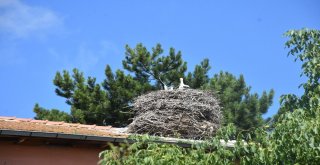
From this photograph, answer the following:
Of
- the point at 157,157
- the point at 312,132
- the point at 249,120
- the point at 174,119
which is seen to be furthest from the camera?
the point at 249,120

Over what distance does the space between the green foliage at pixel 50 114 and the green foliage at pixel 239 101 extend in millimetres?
5002

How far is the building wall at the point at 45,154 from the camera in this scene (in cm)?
A: 757

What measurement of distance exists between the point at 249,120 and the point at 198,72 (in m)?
2.82

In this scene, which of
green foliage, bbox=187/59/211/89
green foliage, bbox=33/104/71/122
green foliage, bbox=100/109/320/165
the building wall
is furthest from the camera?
green foliage, bbox=187/59/211/89

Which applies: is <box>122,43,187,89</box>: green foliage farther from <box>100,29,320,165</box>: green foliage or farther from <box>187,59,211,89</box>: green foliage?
<box>100,29,320,165</box>: green foliage

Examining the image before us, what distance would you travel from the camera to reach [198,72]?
1873 centimetres

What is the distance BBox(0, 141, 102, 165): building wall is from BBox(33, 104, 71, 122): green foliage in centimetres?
887

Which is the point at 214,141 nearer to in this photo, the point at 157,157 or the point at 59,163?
the point at 157,157

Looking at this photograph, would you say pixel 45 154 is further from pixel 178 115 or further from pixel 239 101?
pixel 239 101

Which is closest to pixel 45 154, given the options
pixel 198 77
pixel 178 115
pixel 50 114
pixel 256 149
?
pixel 256 149

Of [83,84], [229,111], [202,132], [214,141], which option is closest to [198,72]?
[229,111]

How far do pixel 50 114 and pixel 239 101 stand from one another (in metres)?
7.78

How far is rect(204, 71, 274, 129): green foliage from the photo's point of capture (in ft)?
62.4

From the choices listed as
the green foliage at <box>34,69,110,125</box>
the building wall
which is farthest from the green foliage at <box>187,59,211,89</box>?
the building wall
